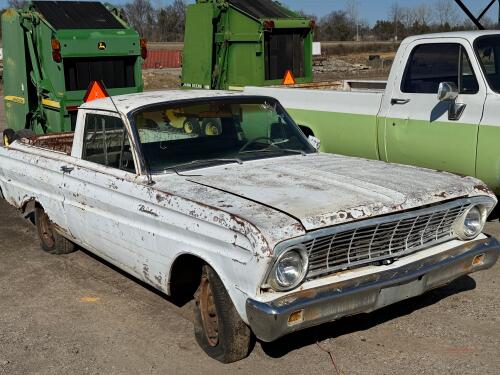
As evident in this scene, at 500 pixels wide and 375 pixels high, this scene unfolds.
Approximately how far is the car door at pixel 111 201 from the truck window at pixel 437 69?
131 inches

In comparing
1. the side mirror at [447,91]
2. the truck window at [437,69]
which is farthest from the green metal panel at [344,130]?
the side mirror at [447,91]

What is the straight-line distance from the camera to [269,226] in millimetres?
3441

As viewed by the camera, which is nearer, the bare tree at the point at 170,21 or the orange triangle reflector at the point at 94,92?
the orange triangle reflector at the point at 94,92

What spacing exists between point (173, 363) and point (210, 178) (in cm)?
119

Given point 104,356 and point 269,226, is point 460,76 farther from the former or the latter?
point 104,356

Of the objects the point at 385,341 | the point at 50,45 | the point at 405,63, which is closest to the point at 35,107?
the point at 50,45

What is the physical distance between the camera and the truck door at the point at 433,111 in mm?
6344

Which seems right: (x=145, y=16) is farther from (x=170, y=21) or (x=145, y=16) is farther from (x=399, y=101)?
(x=399, y=101)

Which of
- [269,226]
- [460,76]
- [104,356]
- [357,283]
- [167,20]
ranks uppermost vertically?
[167,20]

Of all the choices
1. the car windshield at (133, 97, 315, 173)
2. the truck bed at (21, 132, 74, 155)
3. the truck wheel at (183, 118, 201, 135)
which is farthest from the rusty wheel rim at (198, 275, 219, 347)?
the truck bed at (21, 132, 74, 155)

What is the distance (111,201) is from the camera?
15.4 feet

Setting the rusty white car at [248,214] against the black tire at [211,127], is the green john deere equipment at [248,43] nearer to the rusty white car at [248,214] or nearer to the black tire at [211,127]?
the rusty white car at [248,214]

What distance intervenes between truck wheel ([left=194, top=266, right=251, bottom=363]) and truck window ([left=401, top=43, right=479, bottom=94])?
3.66 meters

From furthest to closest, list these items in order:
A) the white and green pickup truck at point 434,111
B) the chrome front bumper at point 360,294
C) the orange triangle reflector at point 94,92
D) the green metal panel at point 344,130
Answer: the orange triangle reflector at point 94,92 → the green metal panel at point 344,130 → the white and green pickup truck at point 434,111 → the chrome front bumper at point 360,294
